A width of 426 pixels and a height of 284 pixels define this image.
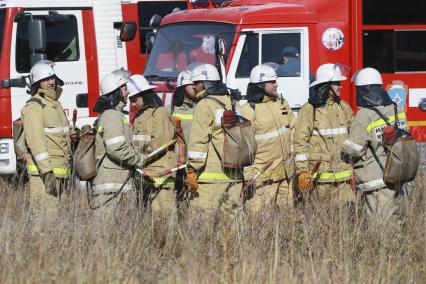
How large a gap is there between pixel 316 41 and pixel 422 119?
143 centimetres

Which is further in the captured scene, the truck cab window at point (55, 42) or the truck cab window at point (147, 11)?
the truck cab window at point (147, 11)

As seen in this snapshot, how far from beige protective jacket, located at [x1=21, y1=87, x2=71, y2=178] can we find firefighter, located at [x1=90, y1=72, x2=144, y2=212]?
56 cm

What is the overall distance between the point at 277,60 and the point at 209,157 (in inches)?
94.8

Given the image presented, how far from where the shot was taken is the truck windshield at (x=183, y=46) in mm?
10909

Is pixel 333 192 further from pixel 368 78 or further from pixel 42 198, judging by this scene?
pixel 42 198

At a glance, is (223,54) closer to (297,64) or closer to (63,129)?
(297,64)

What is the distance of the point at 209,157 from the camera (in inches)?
341

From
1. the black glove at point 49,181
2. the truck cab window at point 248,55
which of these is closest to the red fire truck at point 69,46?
the truck cab window at point 248,55

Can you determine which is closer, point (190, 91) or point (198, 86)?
point (198, 86)

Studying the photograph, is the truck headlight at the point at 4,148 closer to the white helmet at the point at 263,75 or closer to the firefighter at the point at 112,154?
the firefighter at the point at 112,154

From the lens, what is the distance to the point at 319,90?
9.27m

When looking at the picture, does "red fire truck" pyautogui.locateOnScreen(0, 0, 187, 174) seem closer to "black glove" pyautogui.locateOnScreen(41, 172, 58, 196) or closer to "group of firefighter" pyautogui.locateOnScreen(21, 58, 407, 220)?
"group of firefighter" pyautogui.locateOnScreen(21, 58, 407, 220)

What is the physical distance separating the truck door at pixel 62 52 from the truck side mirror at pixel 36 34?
12.0 inches

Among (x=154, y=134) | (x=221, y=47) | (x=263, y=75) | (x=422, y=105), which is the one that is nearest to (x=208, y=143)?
(x=154, y=134)
